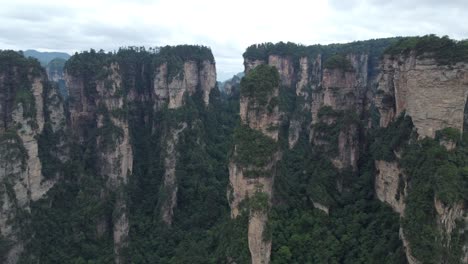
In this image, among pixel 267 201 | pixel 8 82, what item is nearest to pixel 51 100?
pixel 8 82

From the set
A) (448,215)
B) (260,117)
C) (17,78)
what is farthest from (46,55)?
(448,215)

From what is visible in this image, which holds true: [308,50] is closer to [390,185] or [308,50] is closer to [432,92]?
[390,185]

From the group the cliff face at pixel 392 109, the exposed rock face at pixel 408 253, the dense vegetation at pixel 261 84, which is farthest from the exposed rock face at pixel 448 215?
the dense vegetation at pixel 261 84

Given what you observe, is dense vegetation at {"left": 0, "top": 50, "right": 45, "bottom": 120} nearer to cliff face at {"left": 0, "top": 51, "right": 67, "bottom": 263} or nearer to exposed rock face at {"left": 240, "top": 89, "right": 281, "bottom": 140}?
cliff face at {"left": 0, "top": 51, "right": 67, "bottom": 263}

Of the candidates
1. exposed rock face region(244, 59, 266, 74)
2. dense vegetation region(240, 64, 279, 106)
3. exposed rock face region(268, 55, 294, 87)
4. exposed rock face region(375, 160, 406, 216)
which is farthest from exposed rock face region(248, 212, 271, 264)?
exposed rock face region(244, 59, 266, 74)

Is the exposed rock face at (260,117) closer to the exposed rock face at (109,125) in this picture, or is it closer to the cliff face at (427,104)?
the cliff face at (427,104)

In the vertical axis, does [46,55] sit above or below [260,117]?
above

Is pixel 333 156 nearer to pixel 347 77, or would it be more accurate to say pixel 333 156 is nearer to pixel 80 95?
pixel 347 77
